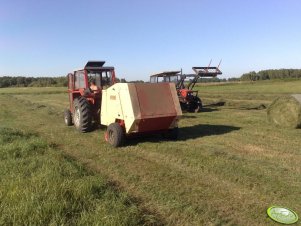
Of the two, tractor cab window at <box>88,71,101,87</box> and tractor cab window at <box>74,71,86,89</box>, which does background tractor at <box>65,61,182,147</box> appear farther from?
tractor cab window at <box>74,71,86,89</box>

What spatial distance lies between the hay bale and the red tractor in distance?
5.34 m

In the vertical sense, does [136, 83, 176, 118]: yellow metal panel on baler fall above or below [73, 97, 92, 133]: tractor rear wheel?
above

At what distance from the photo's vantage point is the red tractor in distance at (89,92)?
1034 cm

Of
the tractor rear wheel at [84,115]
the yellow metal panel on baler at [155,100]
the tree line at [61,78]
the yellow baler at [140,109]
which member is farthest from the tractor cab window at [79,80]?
the tree line at [61,78]

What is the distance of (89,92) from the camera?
10703 mm

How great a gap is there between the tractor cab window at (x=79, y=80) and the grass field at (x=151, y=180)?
2289mm

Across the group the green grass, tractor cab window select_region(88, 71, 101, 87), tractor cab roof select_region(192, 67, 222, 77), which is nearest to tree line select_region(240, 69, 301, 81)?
tractor cab roof select_region(192, 67, 222, 77)

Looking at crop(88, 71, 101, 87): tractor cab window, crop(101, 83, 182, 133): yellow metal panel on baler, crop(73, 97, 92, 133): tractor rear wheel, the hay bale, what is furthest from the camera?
crop(88, 71, 101, 87): tractor cab window

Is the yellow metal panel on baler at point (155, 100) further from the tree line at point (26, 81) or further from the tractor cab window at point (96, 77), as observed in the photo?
the tree line at point (26, 81)

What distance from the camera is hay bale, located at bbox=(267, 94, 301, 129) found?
1093 cm

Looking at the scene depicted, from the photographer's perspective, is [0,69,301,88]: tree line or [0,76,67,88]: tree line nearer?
[0,69,301,88]: tree line

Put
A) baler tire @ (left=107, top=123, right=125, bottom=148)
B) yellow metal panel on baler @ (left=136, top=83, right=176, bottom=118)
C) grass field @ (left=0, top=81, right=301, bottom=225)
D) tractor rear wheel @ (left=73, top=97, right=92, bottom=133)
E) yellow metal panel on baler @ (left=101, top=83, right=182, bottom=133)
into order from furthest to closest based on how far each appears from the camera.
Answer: tractor rear wheel @ (left=73, top=97, right=92, bottom=133) < baler tire @ (left=107, top=123, right=125, bottom=148) < yellow metal panel on baler @ (left=136, top=83, right=176, bottom=118) < yellow metal panel on baler @ (left=101, top=83, right=182, bottom=133) < grass field @ (left=0, top=81, right=301, bottom=225)

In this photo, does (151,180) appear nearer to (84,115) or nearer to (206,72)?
(84,115)

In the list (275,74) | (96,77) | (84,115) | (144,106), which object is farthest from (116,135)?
(275,74)
